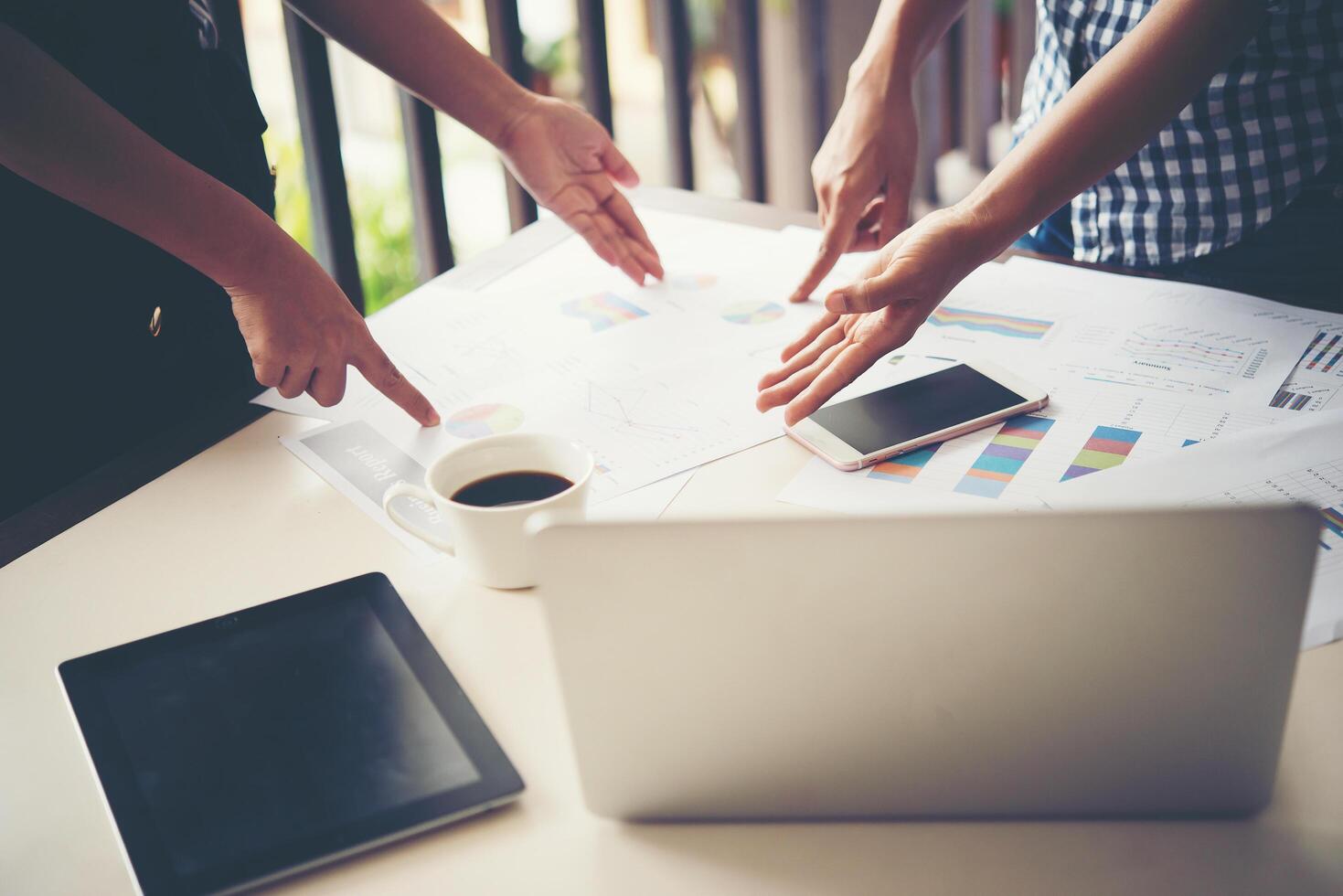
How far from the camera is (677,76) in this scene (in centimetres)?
252

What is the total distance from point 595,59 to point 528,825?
1.96 m

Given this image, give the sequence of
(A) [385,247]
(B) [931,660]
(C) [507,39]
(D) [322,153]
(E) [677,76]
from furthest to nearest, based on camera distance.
Result: (A) [385,247] → (E) [677,76] → (C) [507,39] → (D) [322,153] → (B) [931,660]

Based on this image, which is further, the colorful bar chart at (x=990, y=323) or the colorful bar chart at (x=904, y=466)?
the colorful bar chart at (x=990, y=323)

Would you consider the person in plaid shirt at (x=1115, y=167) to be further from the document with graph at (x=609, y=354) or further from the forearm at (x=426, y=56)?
the forearm at (x=426, y=56)

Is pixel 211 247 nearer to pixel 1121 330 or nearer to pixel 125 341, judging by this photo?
pixel 125 341

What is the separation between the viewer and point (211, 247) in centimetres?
87

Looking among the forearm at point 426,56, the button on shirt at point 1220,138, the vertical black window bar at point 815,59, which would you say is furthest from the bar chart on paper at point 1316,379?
the vertical black window bar at point 815,59

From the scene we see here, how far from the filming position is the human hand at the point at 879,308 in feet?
2.95

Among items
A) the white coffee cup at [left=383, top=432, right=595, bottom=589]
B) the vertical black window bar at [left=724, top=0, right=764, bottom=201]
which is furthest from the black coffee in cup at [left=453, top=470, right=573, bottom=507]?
the vertical black window bar at [left=724, top=0, right=764, bottom=201]

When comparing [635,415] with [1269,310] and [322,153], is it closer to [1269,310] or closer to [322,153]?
[1269,310]

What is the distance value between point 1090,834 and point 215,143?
0.99 m

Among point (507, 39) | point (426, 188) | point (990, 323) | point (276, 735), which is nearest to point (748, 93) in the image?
point (507, 39)

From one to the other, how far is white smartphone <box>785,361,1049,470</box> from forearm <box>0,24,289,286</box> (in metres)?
0.51

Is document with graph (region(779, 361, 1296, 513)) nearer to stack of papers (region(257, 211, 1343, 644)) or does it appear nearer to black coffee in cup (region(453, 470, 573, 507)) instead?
stack of papers (region(257, 211, 1343, 644))
